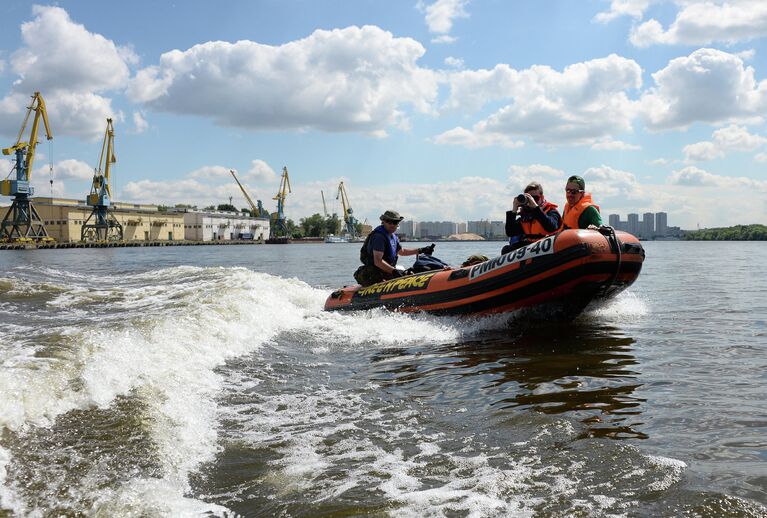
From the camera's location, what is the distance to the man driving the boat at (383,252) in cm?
884

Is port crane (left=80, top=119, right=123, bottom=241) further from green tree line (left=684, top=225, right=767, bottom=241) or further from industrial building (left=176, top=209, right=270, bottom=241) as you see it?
green tree line (left=684, top=225, right=767, bottom=241)

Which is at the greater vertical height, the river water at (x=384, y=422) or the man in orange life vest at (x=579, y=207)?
the man in orange life vest at (x=579, y=207)

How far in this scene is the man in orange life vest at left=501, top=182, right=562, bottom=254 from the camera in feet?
24.7

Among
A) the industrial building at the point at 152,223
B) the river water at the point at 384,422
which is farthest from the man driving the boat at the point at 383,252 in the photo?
the industrial building at the point at 152,223

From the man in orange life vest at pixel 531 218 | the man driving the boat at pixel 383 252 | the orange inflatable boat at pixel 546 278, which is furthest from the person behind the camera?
the man driving the boat at pixel 383 252

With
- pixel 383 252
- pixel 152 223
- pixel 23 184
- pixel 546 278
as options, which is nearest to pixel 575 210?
pixel 546 278

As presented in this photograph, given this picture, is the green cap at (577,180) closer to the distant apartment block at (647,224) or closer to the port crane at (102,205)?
the port crane at (102,205)

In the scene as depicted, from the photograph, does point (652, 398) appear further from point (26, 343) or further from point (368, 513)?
point (26, 343)

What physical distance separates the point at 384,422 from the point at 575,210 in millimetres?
4670

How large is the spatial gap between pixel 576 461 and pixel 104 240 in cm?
8010

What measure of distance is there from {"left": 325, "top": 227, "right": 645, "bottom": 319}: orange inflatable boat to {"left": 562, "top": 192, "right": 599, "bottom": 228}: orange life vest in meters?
0.52

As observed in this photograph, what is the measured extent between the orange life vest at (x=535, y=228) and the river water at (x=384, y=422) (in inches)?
47.2

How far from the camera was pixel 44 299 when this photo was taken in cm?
1113

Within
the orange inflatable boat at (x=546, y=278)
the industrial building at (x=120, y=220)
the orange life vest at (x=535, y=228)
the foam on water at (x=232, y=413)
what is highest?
the industrial building at (x=120, y=220)
